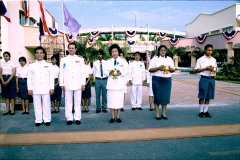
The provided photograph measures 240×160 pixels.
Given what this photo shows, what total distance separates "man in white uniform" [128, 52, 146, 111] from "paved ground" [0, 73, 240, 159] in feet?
3.02

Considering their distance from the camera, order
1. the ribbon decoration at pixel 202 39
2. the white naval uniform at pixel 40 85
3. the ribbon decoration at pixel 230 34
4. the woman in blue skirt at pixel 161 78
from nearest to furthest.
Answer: the white naval uniform at pixel 40 85
the woman in blue skirt at pixel 161 78
the ribbon decoration at pixel 230 34
the ribbon decoration at pixel 202 39

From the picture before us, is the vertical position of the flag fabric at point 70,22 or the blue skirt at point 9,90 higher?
the flag fabric at point 70,22

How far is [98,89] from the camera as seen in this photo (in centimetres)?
674

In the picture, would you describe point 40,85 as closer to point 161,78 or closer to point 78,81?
point 78,81

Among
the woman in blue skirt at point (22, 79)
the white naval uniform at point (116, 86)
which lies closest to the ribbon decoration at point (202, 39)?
the white naval uniform at point (116, 86)

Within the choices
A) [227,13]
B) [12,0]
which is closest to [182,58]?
[227,13]

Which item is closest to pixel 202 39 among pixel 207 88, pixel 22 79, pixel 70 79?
pixel 207 88

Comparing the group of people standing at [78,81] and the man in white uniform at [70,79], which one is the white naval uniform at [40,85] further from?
the man in white uniform at [70,79]

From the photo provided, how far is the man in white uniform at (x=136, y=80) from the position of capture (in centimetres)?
715

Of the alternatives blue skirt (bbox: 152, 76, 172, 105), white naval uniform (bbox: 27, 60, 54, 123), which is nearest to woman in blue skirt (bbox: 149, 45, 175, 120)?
blue skirt (bbox: 152, 76, 172, 105)

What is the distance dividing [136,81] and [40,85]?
2.95 meters

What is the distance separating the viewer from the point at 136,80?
23.4 ft

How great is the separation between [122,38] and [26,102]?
33.6m

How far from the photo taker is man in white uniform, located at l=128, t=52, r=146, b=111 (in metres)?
7.15
